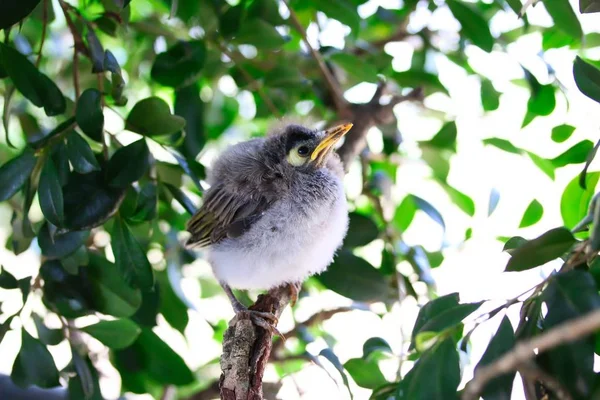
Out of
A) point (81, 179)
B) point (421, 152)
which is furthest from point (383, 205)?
point (81, 179)

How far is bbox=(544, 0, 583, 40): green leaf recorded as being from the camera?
3.14ft

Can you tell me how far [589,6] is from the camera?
70 centimetres

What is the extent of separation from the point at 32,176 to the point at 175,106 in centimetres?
34

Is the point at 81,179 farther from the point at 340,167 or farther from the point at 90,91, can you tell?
the point at 340,167

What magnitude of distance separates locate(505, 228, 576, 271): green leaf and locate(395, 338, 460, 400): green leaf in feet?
0.34

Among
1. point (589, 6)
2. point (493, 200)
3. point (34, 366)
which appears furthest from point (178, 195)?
point (589, 6)

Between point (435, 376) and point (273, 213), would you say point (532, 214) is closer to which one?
point (273, 213)

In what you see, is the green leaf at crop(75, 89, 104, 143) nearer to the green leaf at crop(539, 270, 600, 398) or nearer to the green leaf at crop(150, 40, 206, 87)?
the green leaf at crop(150, 40, 206, 87)

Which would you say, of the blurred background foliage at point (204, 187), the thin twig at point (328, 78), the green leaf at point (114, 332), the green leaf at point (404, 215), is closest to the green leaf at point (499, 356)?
the blurred background foliage at point (204, 187)

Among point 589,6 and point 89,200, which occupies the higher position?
point 589,6

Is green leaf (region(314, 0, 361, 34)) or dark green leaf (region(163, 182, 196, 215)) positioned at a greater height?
green leaf (region(314, 0, 361, 34))

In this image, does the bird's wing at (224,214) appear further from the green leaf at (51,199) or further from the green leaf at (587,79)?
the green leaf at (587,79)

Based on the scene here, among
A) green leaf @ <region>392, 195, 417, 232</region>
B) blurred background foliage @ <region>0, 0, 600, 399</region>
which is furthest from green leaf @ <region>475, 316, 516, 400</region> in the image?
green leaf @ <region>392, 195, 417, 232</region>

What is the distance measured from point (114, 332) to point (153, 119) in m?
0.33
